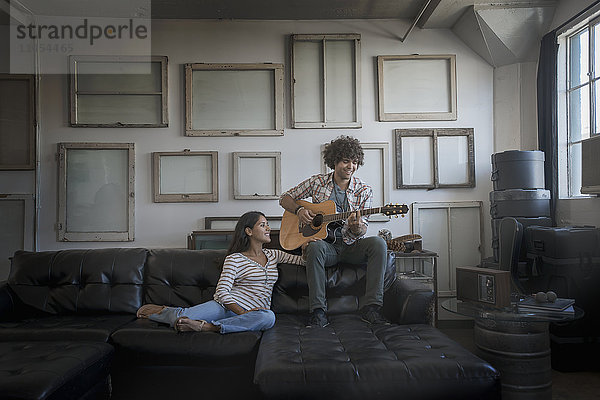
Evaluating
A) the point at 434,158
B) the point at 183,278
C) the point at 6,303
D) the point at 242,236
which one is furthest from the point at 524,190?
the point at 6,303

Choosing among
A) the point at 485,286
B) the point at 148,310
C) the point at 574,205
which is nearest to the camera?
the point at 485,286

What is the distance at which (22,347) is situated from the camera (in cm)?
242

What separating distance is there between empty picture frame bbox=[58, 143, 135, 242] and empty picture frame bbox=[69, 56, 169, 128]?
0.97 feet

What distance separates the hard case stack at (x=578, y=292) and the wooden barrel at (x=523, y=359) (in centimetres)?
114

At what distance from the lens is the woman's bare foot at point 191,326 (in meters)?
2.75

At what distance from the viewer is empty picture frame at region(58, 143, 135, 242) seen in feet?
16.6

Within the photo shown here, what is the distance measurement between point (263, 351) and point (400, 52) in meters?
3.88

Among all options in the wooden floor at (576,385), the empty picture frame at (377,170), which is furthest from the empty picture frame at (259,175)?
the wooden floor at (576,385)

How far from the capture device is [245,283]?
3.04 m

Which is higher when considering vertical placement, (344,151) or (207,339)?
(344,151)

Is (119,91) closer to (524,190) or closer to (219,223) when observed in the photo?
(219,223)

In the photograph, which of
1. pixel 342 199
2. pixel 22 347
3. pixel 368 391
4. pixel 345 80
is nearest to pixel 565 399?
pixel 368 391

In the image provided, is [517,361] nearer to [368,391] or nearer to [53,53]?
[368,391]

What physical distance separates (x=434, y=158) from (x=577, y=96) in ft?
4.67
